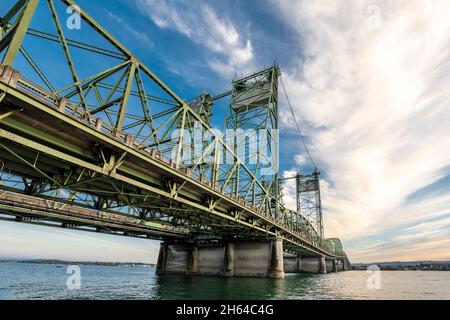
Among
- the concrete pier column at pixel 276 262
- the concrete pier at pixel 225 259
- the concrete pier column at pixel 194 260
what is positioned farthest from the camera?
the concrete pier column at pixel 194 260

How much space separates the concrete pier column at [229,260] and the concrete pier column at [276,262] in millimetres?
8156

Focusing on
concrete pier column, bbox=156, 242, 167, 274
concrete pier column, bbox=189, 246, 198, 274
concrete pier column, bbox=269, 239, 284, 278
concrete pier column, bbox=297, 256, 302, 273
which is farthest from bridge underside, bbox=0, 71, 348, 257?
concrete pier column, bbox=297, 256, 302, 273

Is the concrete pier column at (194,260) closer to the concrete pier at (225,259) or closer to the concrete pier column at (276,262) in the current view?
the concrete pier at (225,259)

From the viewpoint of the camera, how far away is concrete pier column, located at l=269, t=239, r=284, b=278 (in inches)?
1793

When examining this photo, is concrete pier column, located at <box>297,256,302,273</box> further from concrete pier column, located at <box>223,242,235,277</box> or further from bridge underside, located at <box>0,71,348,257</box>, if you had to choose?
bridge underside, located at <box>0,71,348,257</box>

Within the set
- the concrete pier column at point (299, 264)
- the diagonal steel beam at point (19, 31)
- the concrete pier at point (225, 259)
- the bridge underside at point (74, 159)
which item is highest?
the diagonal steel beam at point (19, 31)

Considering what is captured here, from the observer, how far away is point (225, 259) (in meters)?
50.6

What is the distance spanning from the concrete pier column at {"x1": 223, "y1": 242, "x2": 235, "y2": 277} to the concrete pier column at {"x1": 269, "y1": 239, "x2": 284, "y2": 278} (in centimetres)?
816

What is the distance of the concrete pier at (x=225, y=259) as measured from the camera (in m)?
47.2

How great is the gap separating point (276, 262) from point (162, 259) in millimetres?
29966

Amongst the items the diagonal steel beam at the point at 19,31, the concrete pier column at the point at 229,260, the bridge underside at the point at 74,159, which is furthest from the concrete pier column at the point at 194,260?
the diagonal steel beam at the point at 19,31

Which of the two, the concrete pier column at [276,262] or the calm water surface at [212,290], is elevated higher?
the concrete pier column at [276,262]

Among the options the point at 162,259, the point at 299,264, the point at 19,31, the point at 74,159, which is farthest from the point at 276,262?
the point at 299,264
